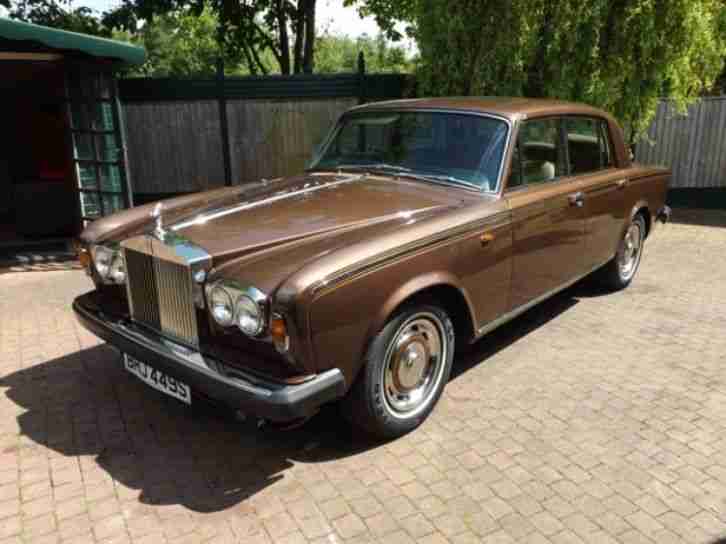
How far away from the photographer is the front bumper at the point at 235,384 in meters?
2.77

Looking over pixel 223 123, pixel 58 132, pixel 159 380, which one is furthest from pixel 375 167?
pixel 58 132

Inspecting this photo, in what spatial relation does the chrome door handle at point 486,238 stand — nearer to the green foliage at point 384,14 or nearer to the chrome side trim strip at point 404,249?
the chrome side trim strip at point 404,249

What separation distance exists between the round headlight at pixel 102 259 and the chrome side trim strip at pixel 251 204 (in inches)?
20.2

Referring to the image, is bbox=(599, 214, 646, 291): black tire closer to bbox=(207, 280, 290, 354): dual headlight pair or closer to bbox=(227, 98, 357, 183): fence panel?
bbox=(207, 280, 290, 354): dual headlight pair

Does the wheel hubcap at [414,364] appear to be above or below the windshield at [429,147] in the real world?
below

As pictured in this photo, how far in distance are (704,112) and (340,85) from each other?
20.7 feet

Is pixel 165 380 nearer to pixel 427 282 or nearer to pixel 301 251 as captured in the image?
pixel 301 251

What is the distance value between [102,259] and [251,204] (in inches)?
39.0

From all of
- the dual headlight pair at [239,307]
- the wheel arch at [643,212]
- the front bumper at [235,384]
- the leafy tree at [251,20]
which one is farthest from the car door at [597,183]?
the leafy tree at [251,20]

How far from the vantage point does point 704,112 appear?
10406 millimetres

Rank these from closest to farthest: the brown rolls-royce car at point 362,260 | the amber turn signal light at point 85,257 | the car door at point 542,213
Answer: the brown rolls-royce car at point 362,260
the amber turn signal light at point 85,257
the car door at point 542,213

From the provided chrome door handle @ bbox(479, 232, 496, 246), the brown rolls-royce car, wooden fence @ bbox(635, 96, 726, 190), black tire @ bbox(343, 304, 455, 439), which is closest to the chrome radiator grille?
the brown rolls-royce car

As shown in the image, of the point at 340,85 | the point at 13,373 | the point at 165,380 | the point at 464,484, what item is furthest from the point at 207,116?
the point at 464,484

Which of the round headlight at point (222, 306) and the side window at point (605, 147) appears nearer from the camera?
the round headlight at point (222, 306)
